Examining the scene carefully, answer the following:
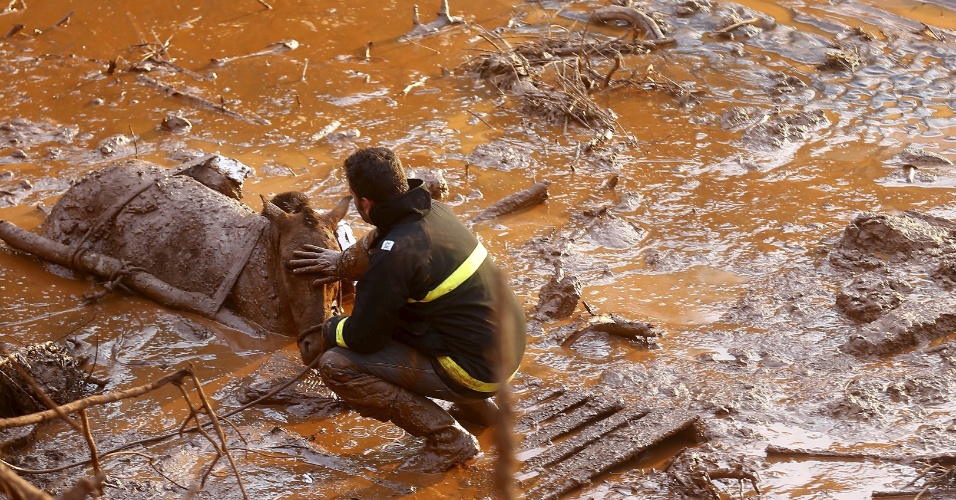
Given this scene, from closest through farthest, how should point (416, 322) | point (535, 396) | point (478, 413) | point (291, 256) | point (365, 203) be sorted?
point (365, 203)
point (416, 322)
point (478, 413)
point (535, 396)
point (291, 256)

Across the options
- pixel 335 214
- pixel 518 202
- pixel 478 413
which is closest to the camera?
pixel 478 413

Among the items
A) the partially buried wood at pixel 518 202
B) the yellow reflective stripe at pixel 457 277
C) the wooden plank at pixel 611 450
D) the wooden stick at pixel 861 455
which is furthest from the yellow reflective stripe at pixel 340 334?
the partially buried wood at pixel 518 202

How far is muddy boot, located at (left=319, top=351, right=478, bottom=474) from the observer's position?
4.36 m

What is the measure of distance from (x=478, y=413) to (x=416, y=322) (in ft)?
2.37

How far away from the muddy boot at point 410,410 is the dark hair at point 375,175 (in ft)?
2.71

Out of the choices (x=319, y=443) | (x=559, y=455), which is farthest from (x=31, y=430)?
(x=559, y=455)

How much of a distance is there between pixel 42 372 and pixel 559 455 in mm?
2653

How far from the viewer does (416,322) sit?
Answer: 4.34m

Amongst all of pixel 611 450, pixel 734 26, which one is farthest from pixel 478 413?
pixel 734 26

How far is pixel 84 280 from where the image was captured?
5785mm

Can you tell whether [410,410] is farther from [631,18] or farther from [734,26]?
[734,26]

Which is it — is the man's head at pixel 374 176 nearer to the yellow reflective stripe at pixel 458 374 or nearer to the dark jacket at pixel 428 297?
the dark jacket at pixel 428 297

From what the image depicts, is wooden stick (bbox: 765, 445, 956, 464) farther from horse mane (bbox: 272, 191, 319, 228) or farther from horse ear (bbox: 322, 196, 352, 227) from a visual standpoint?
horse mane (bbox: 272, 191, 319, 228)

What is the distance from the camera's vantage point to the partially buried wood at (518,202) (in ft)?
22.5
